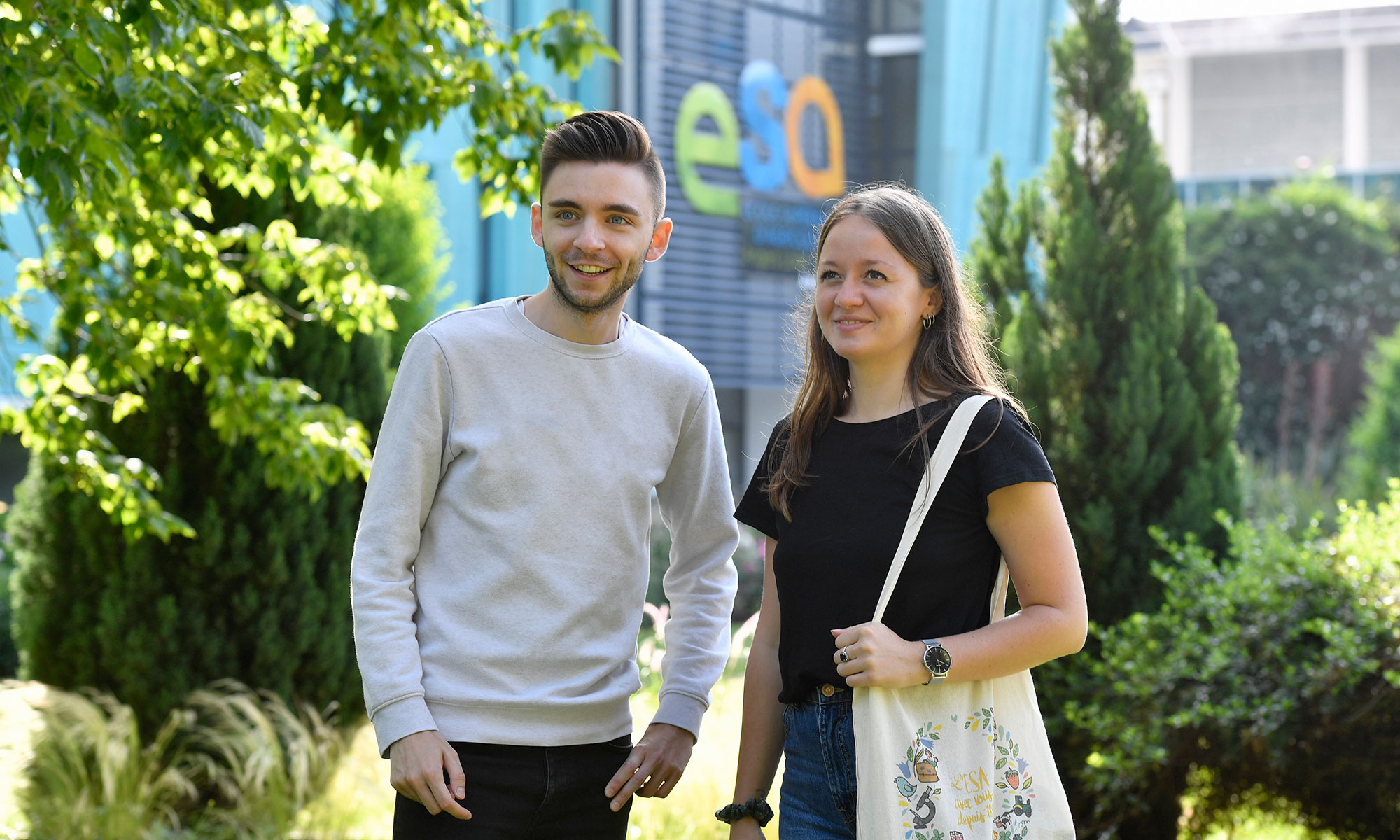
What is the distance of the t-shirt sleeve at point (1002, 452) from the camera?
201cm

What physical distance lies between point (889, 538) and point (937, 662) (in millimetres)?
233

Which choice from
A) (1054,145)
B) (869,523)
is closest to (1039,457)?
(869,523)

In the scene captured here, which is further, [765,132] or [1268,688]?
[765,132]

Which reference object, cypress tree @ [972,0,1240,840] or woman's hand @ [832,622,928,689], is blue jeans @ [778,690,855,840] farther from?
cypress tree @ [972,0,1240,840]

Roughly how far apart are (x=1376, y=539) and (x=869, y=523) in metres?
3.30

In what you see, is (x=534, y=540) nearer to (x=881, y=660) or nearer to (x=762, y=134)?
(x=881, y=660)

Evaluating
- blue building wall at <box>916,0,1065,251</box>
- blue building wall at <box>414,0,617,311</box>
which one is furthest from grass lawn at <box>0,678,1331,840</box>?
blue building wall at <box>916,0,1065,251</box>

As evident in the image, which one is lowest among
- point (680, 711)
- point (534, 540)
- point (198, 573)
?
point (198, 573)

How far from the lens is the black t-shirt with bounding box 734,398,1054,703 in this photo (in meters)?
2.07

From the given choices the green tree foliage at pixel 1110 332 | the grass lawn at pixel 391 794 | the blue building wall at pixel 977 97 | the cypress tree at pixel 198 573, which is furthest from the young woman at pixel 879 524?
the blue building wall at pixel 977 97

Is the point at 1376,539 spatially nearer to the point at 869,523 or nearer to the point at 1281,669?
the point at 1281,669

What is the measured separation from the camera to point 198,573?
19.0ft

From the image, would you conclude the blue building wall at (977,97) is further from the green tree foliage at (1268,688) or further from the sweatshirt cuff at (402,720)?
the sweatshirt cuff at (402,720)

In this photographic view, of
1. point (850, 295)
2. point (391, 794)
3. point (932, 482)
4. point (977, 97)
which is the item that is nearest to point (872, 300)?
→ point (850, 295)
